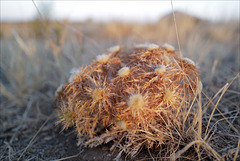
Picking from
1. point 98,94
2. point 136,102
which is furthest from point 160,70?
point 98,94

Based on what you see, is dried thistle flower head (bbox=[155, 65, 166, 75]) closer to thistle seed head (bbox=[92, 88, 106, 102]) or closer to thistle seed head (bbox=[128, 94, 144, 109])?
thistle seed head (bbox=[128, 94, 144, 109])

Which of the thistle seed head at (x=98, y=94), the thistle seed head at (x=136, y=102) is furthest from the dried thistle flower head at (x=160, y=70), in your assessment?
the thistle seed head at (x=98, y=94)

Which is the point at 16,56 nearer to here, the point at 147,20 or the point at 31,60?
the point at 31,60

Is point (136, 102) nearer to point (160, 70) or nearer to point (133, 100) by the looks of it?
point (133, 100)

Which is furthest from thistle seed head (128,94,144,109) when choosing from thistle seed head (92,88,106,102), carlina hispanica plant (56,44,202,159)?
thistle seed head (92,88,106,102)

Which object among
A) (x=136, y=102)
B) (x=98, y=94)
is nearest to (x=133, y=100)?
(x=136, y=102)

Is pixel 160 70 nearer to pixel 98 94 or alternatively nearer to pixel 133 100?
pixel 133 100

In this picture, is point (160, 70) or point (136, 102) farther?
point (160, 70)

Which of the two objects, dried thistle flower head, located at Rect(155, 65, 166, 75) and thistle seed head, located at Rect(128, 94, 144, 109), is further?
dried thistle flower head, located at Rect(155, 65, 166, 75)
